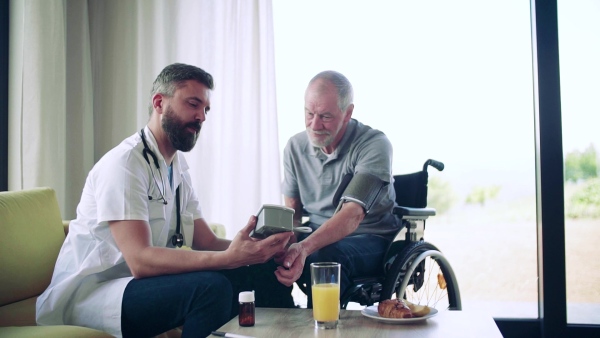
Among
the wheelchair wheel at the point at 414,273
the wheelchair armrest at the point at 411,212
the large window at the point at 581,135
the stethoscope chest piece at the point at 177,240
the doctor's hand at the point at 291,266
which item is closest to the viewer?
the doctor's hand at the point at 291,266

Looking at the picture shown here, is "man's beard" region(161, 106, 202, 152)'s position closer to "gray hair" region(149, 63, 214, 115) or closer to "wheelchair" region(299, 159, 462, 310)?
"gray hair" region(149, 63, 214, 115)

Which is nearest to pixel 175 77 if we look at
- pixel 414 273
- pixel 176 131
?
pixel 176 131

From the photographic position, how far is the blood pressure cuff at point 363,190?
2.22 m

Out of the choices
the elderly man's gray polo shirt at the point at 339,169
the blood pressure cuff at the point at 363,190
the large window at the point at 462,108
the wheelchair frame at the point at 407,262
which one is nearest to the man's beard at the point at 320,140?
the elderly man's gray polo shirt at the point at 339,169

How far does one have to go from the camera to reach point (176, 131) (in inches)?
80.0

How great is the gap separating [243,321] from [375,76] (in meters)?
2.01

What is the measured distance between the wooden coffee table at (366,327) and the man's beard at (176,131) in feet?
2.02

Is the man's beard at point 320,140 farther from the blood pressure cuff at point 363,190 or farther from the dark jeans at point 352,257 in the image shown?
the dark jeans at point 352,257

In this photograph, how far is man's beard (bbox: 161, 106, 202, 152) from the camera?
2031mm

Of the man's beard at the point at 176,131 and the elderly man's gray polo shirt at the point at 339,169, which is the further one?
the elderly man's gray polo shirt at the point at 339,169

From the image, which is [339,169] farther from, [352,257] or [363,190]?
[352,257]

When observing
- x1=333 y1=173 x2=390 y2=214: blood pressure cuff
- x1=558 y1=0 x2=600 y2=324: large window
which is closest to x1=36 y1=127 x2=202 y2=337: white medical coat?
x1=333 y1=173 x2=390 y2=214: blood pressure cuff


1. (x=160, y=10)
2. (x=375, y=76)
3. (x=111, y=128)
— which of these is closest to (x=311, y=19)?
(x=375, y=76)

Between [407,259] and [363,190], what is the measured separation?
282 millimetres
